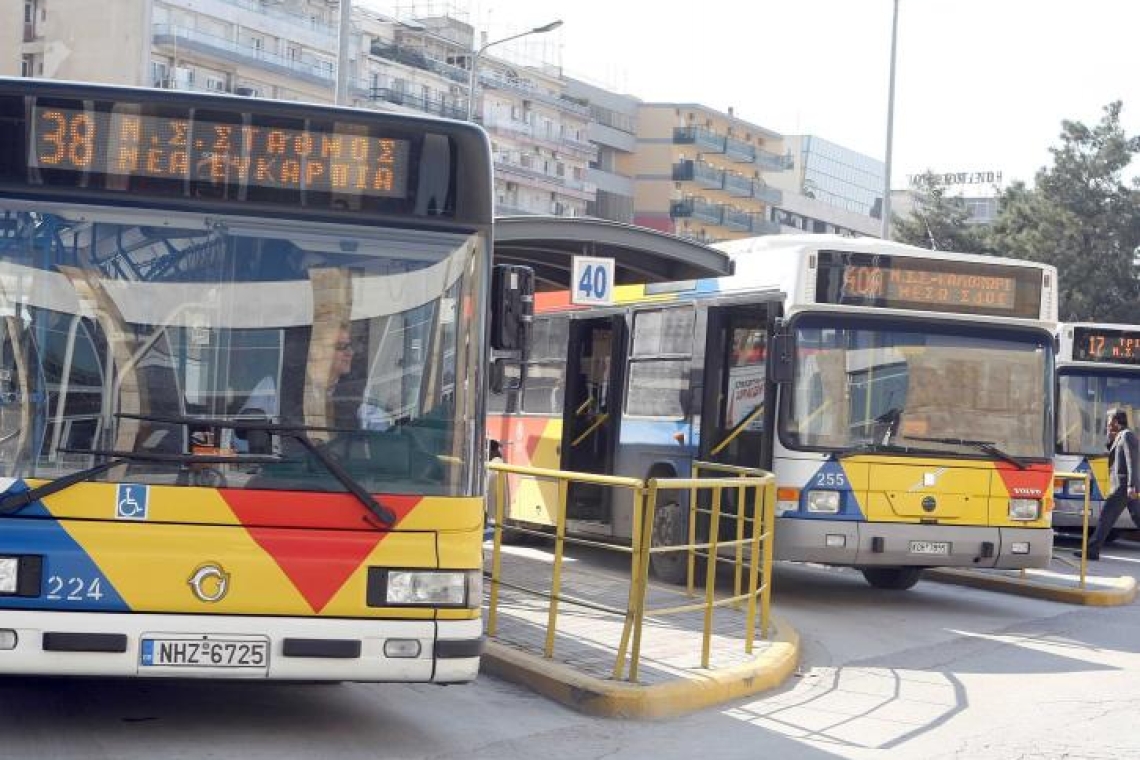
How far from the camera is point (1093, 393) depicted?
24578mm

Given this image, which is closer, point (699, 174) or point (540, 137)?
point (540, 137)

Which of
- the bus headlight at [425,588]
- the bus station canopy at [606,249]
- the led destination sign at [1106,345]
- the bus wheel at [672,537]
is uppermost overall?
the bus station canopy at [606,249]

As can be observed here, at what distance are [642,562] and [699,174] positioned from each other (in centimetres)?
9925

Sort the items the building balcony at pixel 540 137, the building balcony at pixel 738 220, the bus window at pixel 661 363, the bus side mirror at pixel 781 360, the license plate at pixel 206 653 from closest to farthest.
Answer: the license plate at pixel 206 653
the bus side mirror at pixel 781 360
the bus window at pixel 661 363
the building balcony at pixel 540 137
the building balcony at pixel 738 220

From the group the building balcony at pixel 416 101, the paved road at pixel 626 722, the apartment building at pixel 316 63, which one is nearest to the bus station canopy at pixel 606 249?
the paved road at pixel 626 722

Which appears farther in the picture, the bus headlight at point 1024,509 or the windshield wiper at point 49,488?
the bus headlight at point 1024,509

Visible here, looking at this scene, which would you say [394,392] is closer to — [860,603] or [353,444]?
[353,444]

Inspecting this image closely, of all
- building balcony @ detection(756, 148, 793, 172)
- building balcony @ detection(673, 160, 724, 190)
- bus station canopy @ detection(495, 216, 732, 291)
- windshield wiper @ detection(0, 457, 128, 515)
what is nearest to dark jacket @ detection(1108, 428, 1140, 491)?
bus station canopy @ detection(495, 216, 732, 291)

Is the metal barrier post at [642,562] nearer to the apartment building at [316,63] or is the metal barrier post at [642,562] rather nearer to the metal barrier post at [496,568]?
the metal barrier post at [496,568]

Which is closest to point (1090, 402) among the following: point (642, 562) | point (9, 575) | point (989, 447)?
point (989, 447)

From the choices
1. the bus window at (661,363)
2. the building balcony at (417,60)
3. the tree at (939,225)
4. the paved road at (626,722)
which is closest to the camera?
the paved road at (626,722)

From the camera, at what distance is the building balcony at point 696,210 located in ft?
354

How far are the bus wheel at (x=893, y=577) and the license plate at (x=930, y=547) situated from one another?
5.88 feet

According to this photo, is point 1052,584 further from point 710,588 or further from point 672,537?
point 710,588
